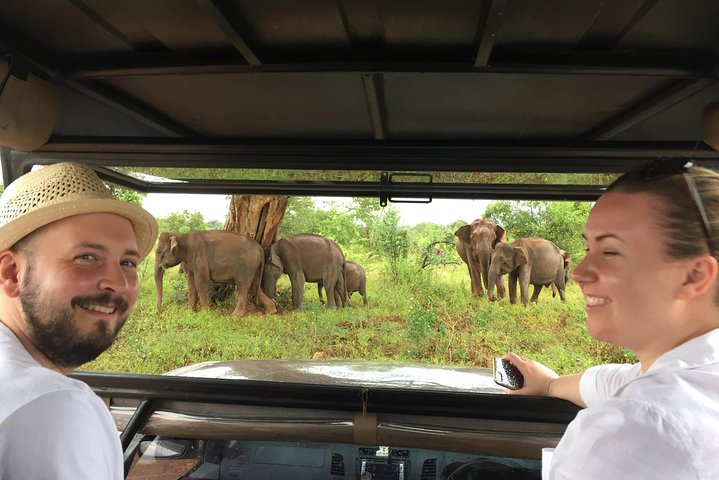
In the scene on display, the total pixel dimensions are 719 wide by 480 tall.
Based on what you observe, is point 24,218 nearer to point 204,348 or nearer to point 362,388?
point 362,388

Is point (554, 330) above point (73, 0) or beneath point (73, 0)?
beneath

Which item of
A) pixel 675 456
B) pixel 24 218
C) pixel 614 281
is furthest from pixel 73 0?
pixel 675 456

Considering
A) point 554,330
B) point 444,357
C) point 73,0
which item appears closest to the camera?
point 73,0

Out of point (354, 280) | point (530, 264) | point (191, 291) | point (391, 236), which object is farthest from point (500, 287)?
point (191, 291)

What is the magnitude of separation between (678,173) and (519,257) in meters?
3.41

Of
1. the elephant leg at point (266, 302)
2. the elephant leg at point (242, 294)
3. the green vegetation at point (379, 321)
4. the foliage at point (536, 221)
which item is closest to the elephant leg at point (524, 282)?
the green vegetation at point (379, 321)

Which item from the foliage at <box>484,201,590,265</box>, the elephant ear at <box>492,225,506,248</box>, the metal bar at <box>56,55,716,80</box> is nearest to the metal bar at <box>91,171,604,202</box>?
the metal bar at <box>56,55,716,80</box>

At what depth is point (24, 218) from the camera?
1.02m

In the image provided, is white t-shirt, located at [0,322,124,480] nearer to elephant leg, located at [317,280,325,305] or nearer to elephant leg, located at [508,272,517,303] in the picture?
elephant leg, located at [317,280,325,305]

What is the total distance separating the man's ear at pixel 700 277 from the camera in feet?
2.59

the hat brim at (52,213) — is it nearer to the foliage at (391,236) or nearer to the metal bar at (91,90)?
the metal bar at (91,90)

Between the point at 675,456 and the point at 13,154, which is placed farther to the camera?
the point at 13,154

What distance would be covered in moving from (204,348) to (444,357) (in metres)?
2.10

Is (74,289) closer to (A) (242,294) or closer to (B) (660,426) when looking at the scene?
(B) (660,426)
